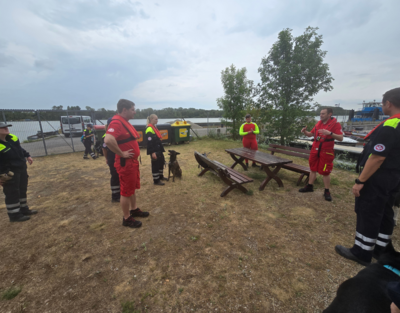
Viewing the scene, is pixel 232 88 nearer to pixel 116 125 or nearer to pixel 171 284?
pixel 116 125

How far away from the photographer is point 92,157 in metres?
8.24

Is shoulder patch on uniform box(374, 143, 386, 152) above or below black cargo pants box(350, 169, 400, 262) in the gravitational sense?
above

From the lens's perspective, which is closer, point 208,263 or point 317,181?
point 208,263

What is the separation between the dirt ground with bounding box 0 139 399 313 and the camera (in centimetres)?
173

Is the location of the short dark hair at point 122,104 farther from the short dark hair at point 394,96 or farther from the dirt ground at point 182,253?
the short dark hair at point 394,96

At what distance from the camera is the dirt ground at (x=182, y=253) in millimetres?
1729

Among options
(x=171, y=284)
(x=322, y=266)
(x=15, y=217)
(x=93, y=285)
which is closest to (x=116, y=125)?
(x=93, y=285)

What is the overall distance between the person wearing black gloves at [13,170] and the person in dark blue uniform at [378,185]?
17.6 feet

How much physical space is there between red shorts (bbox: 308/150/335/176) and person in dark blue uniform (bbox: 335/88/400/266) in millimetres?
1504

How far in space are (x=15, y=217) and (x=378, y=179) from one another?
580cm

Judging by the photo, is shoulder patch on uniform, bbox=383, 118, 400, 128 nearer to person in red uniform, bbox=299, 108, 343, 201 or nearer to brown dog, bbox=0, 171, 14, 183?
person in red uniform, bbox=299, 108, 343, 201

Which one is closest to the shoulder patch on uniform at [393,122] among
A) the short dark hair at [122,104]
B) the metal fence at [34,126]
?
the short dark hair at [122,104]

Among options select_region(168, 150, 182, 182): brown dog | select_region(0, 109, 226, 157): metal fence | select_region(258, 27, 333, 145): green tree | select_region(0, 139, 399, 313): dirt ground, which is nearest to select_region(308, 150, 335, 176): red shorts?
select_region(0, 139, 399, 313): dirt ground

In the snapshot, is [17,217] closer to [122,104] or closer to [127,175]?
[127,175]
